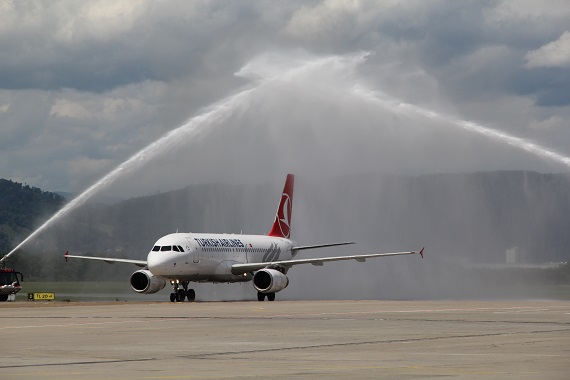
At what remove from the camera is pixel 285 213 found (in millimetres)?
90000

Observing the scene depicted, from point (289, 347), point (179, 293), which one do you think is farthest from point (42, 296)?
point (289, 347)

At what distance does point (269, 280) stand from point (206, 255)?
15.1 ft

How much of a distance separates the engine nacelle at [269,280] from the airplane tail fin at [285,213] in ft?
48.8

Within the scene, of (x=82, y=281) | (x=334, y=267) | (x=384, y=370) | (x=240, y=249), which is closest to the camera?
(x=384, y=370)

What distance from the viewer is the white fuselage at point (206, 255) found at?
70562 mm

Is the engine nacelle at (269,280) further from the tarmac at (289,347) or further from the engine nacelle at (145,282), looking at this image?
the tarmac at (289,347)

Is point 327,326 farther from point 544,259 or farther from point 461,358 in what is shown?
point 544,259

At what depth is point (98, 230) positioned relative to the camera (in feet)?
339

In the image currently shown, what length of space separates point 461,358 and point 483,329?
35.4 ft

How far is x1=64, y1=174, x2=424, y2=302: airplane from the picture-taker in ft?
233

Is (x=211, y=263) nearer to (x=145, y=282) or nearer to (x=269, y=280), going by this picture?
(x=269, y=280)

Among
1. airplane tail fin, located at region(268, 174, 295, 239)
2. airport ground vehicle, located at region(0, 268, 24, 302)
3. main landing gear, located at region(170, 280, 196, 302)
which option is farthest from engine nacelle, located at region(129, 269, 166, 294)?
airplane tail fin, located at region(268, 174, 295, 239)

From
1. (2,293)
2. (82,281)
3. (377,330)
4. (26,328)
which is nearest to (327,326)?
(377,330)

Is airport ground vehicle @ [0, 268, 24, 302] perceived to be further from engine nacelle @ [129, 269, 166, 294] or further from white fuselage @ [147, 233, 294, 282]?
white fuselage @ [147, 233, 294, 282]
